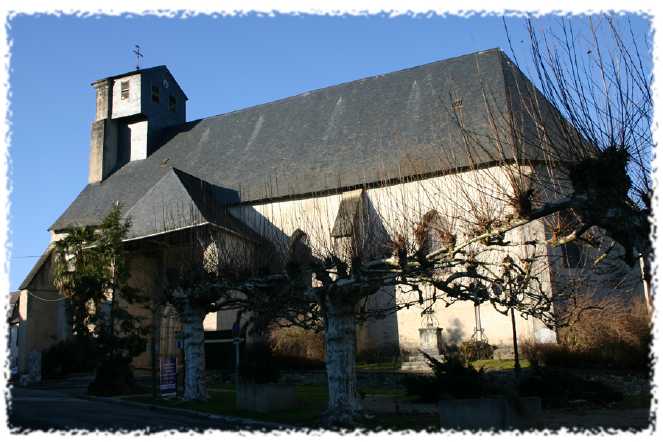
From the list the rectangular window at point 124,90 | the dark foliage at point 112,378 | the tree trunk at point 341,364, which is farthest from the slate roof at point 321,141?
the tree trunk at point 341,364

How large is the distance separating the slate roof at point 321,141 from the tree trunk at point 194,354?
7859 mm

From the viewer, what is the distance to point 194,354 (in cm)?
1329

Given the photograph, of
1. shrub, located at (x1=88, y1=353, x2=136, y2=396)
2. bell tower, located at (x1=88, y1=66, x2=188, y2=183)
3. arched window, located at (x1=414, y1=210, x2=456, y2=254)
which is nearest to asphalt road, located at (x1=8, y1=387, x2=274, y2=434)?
shrub, located at (x1=88, y1=353, x2=136, y2=396)

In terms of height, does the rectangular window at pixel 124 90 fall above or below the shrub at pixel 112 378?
above

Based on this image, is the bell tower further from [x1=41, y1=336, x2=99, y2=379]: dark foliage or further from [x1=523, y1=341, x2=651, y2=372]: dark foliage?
[x1=523, y1=341, x2=651, y2=372]: dark foliage


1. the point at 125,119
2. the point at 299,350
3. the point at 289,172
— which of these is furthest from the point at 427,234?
the point at 125,119

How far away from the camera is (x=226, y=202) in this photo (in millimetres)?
23438

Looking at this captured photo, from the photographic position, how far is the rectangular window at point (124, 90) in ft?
98.1

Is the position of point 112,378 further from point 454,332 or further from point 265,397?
point 454,332

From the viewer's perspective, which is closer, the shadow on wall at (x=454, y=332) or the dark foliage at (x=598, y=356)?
the dark foliage at (x=598, y=356)

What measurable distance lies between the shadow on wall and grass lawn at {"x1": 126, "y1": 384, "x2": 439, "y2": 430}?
390 centimetres

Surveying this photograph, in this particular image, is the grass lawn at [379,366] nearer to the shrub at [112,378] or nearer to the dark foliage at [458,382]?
the shrub at [112,378]

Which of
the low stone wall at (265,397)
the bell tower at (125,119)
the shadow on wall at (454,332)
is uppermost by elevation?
the bell tower at (125,119)

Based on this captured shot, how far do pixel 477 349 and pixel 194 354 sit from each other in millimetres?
8583
